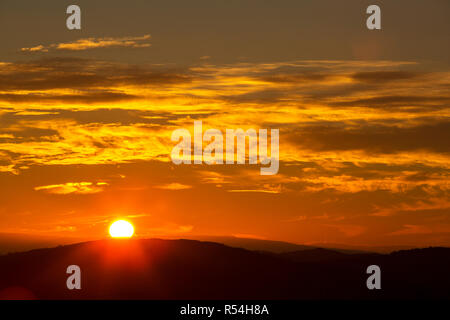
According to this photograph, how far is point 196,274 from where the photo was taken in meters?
117

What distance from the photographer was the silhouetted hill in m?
108

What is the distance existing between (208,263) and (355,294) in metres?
24.8

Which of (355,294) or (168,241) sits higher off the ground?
(168,241)

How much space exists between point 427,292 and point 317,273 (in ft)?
55.2

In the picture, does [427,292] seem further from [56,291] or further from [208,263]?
[56,291]

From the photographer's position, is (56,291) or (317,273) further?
(317,273)

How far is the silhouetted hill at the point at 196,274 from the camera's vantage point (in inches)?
4232

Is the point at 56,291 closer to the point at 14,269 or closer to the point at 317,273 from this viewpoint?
the point at 14,269

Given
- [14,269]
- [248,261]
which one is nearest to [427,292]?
[248,261]

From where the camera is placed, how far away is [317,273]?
121 meters
